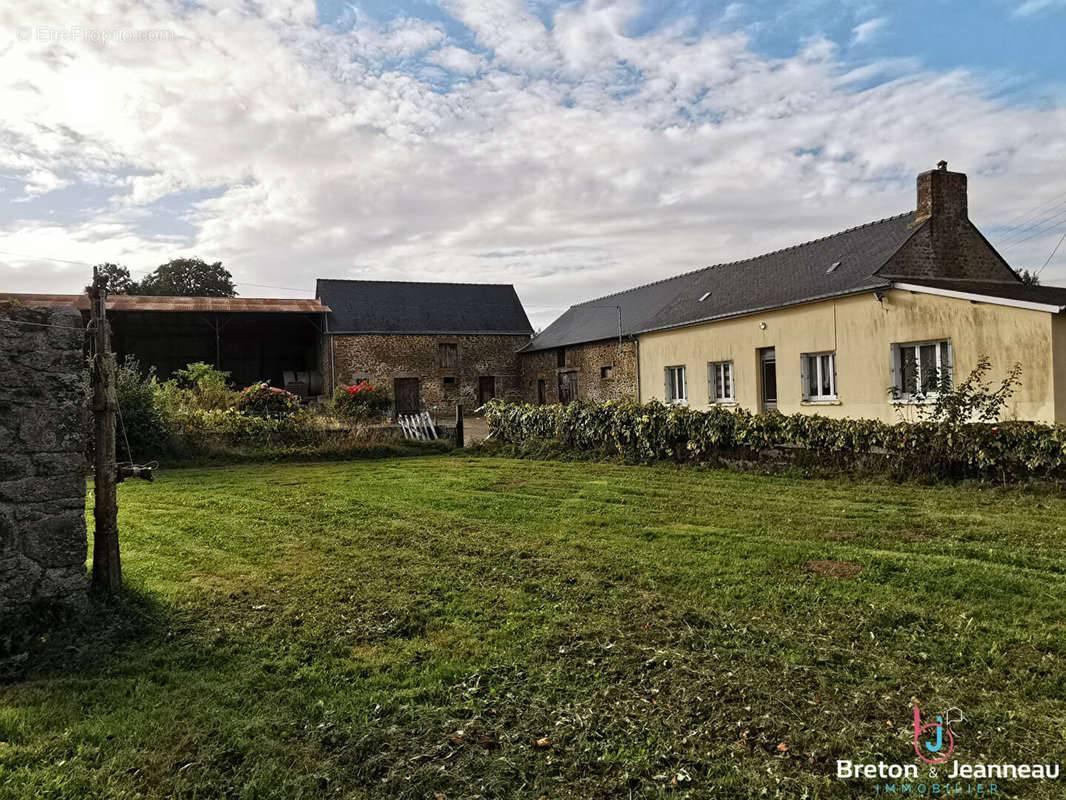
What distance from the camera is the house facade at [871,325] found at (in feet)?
36.0

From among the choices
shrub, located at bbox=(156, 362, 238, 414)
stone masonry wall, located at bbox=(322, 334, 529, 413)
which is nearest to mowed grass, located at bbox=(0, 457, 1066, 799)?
shrub, located at bbox=(156, 362, 238, 414)

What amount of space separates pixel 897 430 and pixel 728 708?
25.1ft

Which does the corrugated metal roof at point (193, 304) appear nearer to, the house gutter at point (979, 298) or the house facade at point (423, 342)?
the house facade at point (423, 342)

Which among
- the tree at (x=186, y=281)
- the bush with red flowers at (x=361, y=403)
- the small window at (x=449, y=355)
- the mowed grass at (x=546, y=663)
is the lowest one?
the mowed grass at (x=546, y=663)

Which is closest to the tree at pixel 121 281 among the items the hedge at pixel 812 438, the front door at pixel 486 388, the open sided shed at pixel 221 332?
the open sided shed at pixel 221 332

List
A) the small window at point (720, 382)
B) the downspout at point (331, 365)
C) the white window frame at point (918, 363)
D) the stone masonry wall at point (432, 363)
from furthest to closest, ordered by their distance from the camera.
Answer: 1. the stone masonry wall at point (432, 363)
2. the downspout at point (331, 365)
3. the small window at point (720, 382)
4. the white window frame at point (918, 363)

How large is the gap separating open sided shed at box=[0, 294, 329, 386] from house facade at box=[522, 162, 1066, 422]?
16.5 metres

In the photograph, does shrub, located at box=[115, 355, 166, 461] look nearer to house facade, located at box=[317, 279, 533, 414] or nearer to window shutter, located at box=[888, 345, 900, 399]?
window shutter, located at box=[888, 345, 900, 399]

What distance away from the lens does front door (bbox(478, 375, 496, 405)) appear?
101 ft

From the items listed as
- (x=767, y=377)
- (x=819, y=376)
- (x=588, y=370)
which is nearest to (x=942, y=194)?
(x=819, y=376)

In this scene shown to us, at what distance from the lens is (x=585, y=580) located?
193 inches

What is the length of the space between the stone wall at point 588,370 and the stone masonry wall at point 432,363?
93 cm

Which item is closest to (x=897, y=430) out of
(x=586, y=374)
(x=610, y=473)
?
(x=610, y=473)

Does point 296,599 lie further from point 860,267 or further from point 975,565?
point 860,267
